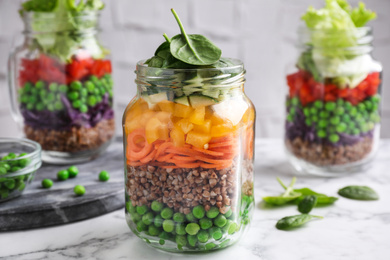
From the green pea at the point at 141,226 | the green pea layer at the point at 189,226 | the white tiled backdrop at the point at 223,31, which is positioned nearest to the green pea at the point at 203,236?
the green pea layer at the point at 189,226

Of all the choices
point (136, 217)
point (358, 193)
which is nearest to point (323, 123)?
point (358, 193)

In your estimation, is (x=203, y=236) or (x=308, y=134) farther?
(x=308, y=134)

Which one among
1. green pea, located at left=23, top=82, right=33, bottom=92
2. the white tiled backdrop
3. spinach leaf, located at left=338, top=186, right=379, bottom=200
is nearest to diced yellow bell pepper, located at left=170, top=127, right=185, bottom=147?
spinach leaf, located at left=338, top=186, right=379, bottom=200

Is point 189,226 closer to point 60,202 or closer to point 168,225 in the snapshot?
point 168,225

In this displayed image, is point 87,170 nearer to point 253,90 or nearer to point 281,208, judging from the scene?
point 281,208

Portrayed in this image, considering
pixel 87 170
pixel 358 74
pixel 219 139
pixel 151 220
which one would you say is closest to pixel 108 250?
pixel 151 220
